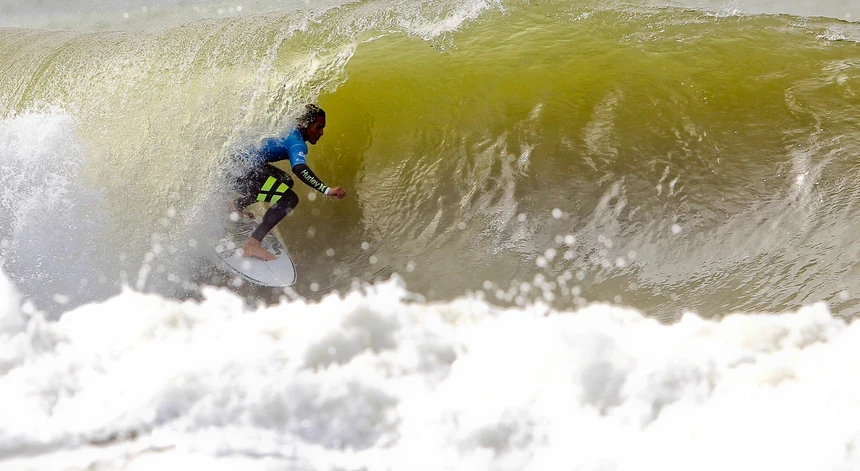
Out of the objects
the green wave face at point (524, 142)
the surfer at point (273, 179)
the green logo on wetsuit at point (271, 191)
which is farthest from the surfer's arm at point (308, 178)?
the green wave face at point (524, 142)

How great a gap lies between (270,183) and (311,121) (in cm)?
43

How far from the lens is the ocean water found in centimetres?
196

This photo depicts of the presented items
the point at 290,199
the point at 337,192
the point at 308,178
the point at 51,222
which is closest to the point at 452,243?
the point at 337,192

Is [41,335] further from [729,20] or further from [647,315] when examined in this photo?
[729,20]

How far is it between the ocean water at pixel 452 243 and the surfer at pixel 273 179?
0.43 feet

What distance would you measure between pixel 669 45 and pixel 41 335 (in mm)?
3847

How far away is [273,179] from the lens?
3.62 metres

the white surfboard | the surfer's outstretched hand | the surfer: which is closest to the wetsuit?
the surfer

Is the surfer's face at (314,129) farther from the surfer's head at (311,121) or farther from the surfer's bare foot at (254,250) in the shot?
the surfer's bare foot at (254,250)

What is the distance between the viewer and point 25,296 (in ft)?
11.5

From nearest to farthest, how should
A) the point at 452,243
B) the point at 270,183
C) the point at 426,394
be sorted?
the point at 426,394 < the point at 452,243 < the point at 270,183

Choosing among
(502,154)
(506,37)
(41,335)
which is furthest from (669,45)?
(41,335)

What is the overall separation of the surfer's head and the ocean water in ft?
0.44

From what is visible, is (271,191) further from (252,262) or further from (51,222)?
(51,222)
